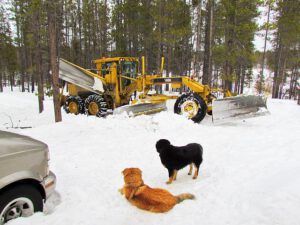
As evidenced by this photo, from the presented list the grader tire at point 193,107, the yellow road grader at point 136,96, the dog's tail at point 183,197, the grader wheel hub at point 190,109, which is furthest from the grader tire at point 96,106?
the dog's tail at point 183,197

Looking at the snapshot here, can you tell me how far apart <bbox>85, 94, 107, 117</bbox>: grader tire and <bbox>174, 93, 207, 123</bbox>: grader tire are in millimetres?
3612

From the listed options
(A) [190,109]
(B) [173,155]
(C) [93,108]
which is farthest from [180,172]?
(C) [93,108]

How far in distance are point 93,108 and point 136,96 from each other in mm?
2119

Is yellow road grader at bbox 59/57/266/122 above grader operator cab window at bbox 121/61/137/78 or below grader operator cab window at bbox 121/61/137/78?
below

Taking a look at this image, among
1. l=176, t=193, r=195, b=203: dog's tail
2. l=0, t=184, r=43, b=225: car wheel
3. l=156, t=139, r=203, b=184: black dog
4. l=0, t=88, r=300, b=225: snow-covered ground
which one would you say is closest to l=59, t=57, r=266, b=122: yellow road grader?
l=0, t=88, r=300, b=225: snow-covered ground

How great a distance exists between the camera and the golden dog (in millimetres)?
3358

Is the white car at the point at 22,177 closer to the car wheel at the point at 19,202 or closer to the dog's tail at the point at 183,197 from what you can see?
the car wheel at the point at 19,202

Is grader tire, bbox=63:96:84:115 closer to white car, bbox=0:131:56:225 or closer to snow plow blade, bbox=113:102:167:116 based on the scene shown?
snow plow blade, bbox=113:102:167:116

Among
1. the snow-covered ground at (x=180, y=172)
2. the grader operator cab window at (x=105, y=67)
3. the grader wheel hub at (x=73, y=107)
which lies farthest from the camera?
the grader wheel hub at (x=73, y=107)

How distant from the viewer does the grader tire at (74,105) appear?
41.2ft

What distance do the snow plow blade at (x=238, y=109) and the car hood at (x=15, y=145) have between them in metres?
6.82

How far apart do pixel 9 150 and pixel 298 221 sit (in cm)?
353

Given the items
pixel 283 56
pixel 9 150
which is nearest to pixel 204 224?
pixel 9 150

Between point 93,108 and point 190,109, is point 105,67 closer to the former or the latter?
point 93,108
